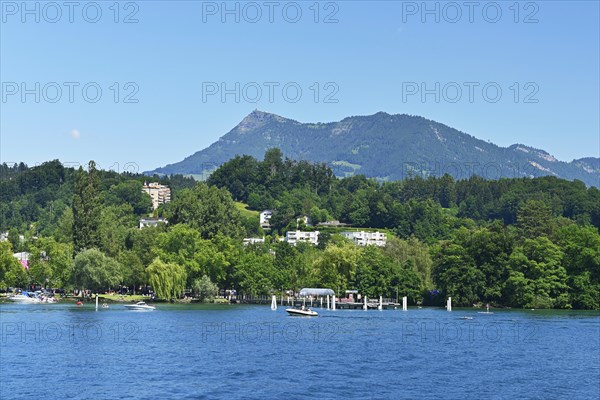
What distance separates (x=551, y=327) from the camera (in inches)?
3246

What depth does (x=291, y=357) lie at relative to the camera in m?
57.1

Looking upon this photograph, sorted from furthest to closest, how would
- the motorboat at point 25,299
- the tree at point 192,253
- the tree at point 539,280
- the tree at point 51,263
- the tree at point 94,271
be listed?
1. the tree at point 192,253
2. the tree at point 51,263
3. the motorboat at point 25,299
4. the tree at point 539,280
5. the tree at point 94,271

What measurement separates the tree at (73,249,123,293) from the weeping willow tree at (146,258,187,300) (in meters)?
4.57

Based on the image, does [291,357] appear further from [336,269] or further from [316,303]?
[336,269]

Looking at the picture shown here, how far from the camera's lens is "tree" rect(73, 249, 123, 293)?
4409 inches

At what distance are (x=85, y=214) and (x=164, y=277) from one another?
1573 cm

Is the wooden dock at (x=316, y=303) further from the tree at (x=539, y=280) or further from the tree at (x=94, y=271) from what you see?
the tree at (x=94, y=271)

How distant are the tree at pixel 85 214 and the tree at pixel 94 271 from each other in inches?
211

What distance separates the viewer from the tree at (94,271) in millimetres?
112000

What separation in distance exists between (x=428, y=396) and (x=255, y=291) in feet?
275

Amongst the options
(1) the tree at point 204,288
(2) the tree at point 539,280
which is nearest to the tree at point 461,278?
(2) the tree at point 539,280

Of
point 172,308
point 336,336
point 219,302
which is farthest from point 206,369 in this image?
point 219,302

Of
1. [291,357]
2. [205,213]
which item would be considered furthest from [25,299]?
[291,357]

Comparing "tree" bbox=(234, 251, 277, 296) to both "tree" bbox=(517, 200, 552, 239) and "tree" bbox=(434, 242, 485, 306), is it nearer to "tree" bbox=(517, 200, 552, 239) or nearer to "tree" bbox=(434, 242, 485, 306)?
"tree" bbox=(434, 242, 485, 306)
